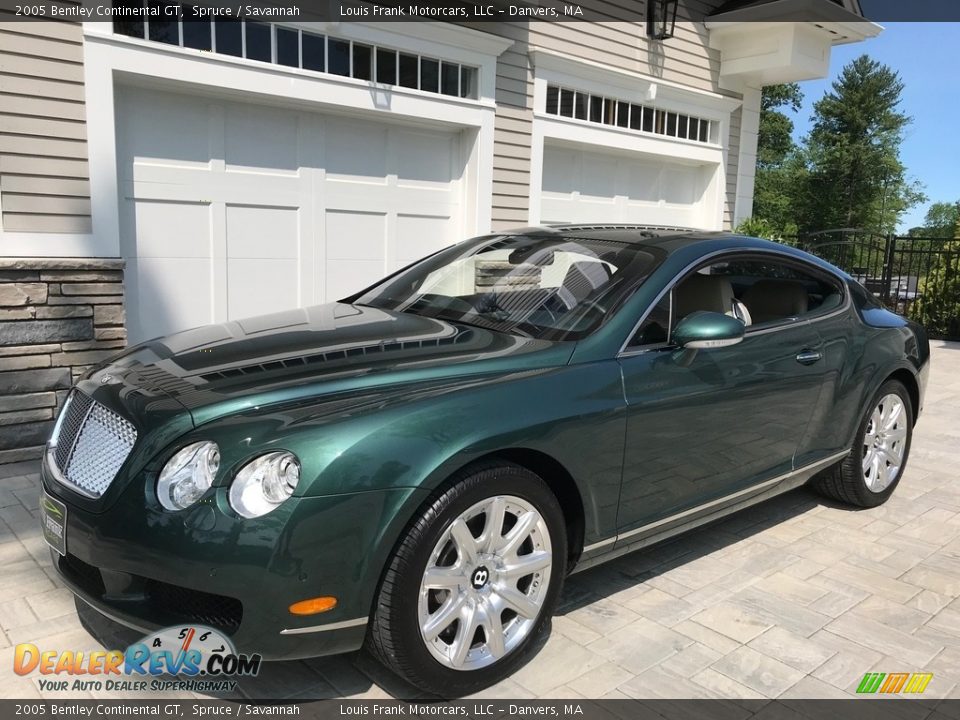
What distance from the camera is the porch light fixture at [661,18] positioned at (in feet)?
28.0

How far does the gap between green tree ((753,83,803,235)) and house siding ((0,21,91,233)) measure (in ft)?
114

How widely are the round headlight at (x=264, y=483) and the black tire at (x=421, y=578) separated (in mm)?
373

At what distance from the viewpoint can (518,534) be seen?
248 centimetres

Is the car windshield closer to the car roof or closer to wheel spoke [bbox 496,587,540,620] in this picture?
the car roof

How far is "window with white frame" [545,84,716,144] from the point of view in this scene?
796 cm

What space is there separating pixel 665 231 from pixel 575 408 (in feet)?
4.49

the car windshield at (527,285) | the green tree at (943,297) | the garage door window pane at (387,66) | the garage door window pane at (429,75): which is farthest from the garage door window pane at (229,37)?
the green tree at (943,297)

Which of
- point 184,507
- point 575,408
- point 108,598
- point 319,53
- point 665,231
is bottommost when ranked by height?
point 108,598

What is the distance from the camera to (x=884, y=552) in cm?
378

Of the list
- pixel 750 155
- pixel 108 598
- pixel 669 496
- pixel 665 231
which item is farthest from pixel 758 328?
pixel 750 155

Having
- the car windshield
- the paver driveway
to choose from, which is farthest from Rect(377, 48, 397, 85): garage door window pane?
the paver driveway

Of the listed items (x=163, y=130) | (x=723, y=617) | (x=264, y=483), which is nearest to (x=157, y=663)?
(x=264, y=483)

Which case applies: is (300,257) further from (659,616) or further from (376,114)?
(659,616)

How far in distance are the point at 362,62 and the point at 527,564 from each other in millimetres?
4978
